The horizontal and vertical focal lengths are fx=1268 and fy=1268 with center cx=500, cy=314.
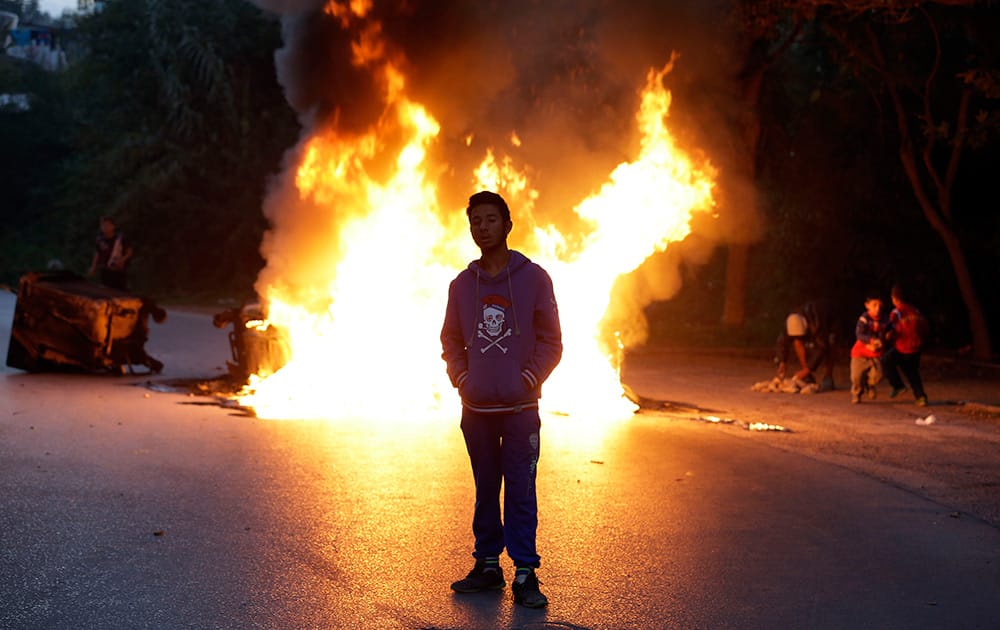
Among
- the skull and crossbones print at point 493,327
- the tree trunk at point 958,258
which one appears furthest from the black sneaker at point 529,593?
the tree trunk at point 958,258

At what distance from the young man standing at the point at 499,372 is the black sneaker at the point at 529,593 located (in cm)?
6

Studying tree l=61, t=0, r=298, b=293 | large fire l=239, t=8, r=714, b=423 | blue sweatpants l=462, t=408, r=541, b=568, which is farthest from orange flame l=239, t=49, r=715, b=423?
tree l=61, t=0, r=298, b=293

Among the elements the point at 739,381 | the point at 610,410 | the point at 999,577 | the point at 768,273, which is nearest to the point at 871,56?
the point at 739,381

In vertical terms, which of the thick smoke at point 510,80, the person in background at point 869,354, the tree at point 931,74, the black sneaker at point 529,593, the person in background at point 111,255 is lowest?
the black sneaker at point 529,593

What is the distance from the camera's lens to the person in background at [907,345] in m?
14.6

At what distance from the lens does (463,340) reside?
589cm

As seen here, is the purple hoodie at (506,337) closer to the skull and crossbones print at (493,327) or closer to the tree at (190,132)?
the skull and crossbones print at (493,327)

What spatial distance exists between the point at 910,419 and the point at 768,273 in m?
16.1

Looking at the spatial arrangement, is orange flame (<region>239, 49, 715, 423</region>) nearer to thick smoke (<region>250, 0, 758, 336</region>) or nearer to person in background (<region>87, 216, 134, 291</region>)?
thick smoke (<region>250, 0, 758, 336</region>)

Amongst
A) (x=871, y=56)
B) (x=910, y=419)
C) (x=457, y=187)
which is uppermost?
(x=871, y=56)

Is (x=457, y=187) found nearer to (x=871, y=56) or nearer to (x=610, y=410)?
(x=610, y=410)

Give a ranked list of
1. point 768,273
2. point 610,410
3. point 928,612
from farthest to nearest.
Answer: point 768,273, point 610,410, point 928,612

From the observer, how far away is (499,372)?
5.64 meters

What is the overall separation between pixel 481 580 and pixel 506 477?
0.47 meters
